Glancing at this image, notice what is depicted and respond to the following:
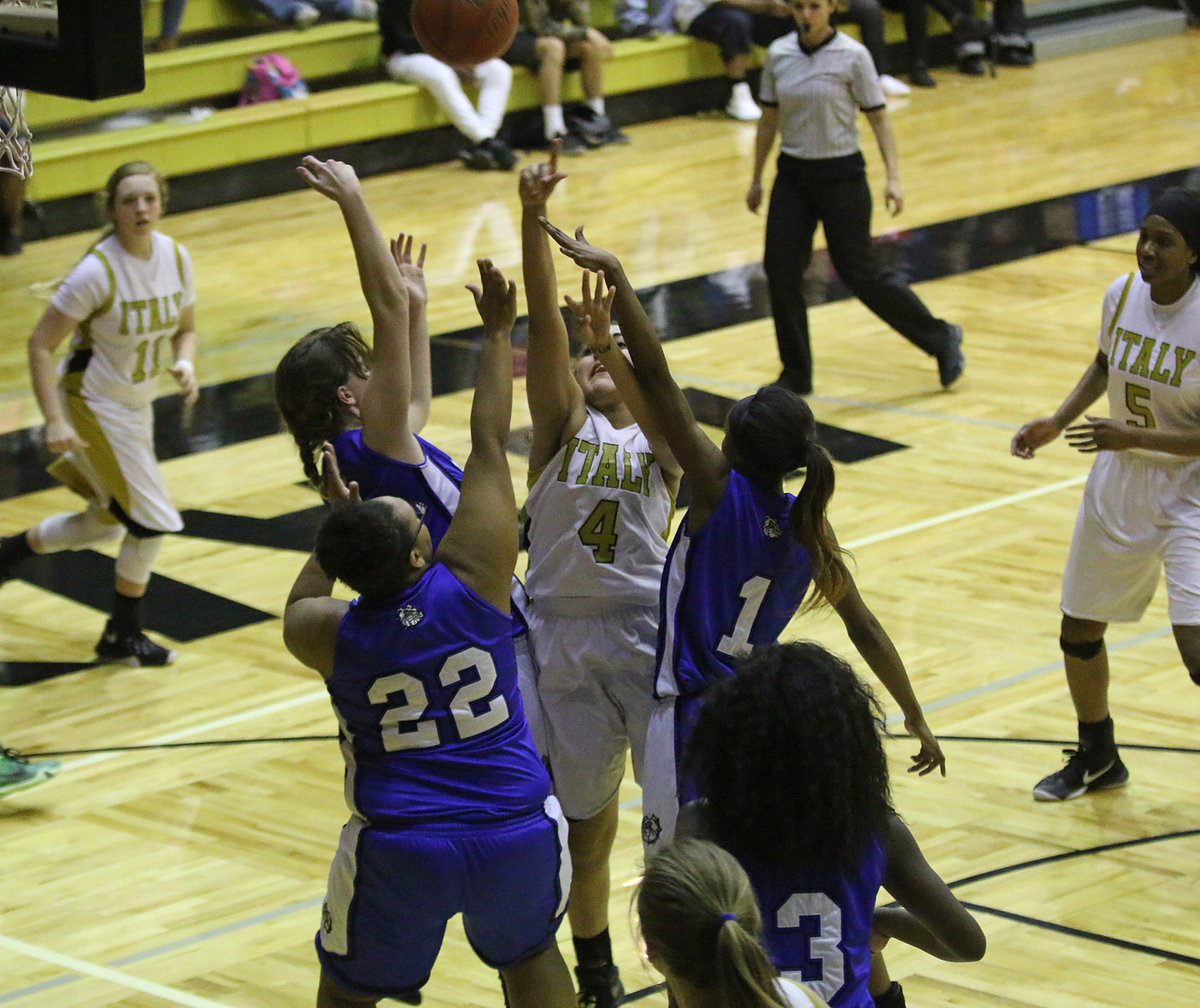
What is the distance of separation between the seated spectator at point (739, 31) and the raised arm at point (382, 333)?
12194mm

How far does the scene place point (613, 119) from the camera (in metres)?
15.6

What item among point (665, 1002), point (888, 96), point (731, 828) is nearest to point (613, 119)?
point (888, 96)

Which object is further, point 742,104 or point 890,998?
point 742,104

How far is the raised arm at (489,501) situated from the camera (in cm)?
326

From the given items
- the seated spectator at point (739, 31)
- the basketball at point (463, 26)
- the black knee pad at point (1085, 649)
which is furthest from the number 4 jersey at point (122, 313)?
the seated spectator at point (739, 31)

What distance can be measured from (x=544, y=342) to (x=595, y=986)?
1.41 m

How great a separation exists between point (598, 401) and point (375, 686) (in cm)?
110

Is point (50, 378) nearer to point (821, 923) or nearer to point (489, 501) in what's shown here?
point (489, 501)

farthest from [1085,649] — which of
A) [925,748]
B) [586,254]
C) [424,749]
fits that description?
[424,749]

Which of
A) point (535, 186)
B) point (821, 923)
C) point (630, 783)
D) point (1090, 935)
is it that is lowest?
point (630, 783)

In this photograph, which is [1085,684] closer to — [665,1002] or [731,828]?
[665,1002]

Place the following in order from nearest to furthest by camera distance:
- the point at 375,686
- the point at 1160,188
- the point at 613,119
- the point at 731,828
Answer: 1. the point at 731,828
2. the point at 375,686
3. the point at 1160,188
4. the point at 613,119

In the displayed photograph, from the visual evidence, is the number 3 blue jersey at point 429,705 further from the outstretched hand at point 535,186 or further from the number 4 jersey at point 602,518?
the outstretched hand at point 535,186

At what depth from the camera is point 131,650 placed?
625 cm
